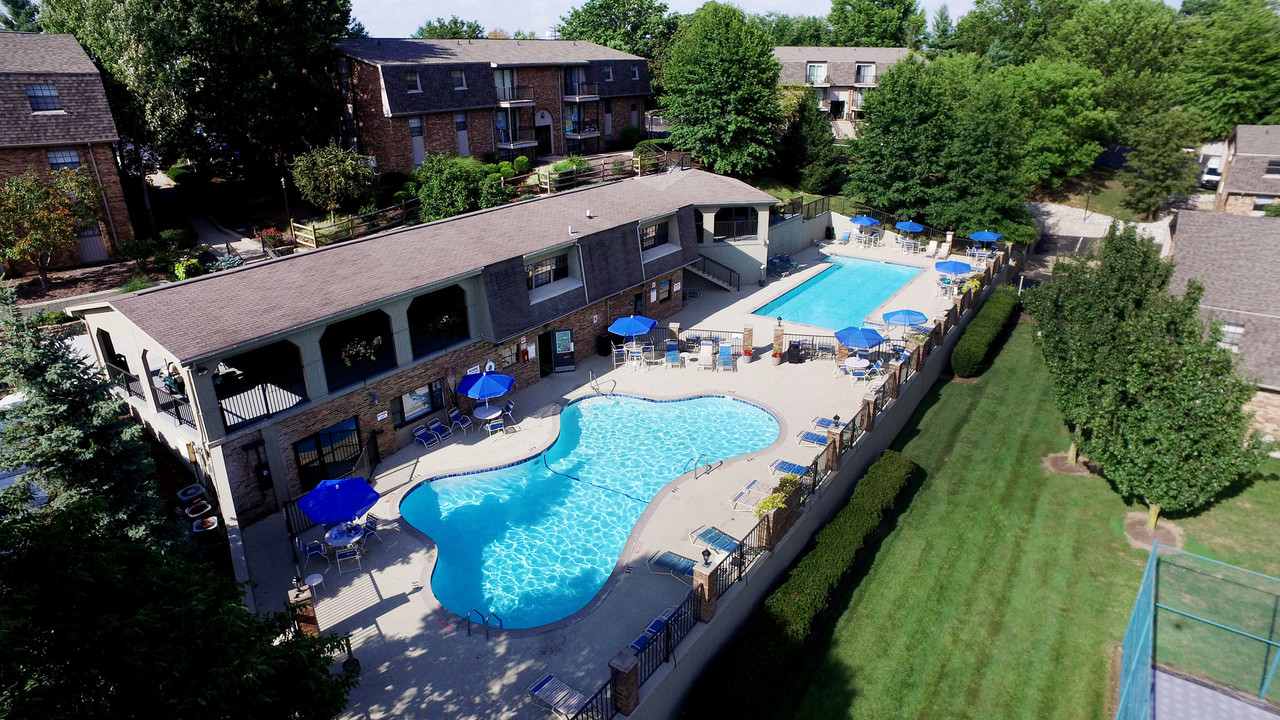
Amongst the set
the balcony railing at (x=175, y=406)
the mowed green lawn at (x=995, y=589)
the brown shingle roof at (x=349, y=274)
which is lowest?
the mowed green lawn at (x=995, y=589)

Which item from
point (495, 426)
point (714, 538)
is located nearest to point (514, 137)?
point (495, 426)

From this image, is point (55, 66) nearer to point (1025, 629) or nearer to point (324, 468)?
point (324, 468)

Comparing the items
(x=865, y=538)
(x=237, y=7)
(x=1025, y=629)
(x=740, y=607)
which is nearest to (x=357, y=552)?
(x=740, y=607)

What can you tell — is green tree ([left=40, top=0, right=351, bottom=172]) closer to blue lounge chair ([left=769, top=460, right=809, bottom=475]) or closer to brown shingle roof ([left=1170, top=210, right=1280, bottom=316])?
blue lounge chair ([left=769, top=460, right=809, bottom=475])

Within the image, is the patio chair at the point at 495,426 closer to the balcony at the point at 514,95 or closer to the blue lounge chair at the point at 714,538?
the blue lounge chair at the point at 714,538

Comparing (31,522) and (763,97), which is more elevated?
(763,97)

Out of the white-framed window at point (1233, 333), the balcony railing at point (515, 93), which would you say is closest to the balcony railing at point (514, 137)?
the balcony railing at point (515, 93)

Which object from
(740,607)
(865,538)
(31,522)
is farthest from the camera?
(865,538)
